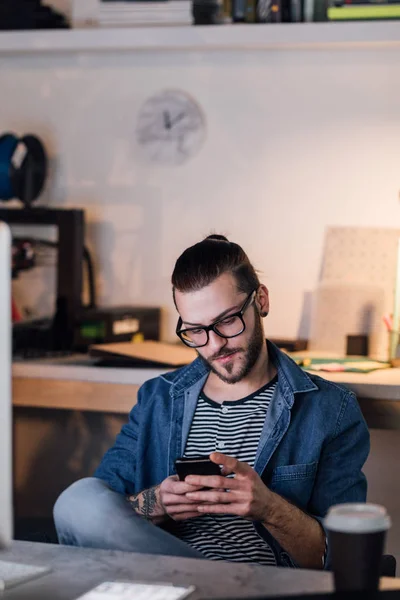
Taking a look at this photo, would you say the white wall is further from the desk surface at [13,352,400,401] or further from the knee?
the knee

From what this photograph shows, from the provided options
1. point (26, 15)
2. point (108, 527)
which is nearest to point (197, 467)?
point (108, 527)

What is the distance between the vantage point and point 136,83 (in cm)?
337

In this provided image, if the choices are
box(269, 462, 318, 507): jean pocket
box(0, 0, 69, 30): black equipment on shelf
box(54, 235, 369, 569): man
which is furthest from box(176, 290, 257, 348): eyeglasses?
box(0, 0, 69, 30): black equipment on shelf

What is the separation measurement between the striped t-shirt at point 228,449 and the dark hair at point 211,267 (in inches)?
9.0

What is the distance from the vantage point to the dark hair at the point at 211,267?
1.98m

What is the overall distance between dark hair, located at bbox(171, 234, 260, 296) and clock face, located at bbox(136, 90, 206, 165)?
1.35 m

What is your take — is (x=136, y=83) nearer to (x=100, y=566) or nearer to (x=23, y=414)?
(x=23, y=414)

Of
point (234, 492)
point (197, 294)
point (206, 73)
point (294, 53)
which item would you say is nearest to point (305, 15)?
point (294, 53)

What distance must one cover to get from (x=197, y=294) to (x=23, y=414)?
5.84 ft

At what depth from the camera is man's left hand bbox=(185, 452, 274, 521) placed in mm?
1691

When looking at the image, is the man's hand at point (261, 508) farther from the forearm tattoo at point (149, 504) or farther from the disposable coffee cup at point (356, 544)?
the disposable coffee cup at point (356, 544)

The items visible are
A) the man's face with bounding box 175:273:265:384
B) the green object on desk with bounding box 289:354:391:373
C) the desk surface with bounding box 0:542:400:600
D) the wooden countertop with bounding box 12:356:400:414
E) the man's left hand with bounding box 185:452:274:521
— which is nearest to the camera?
the desk surface with bounding box 0:542:400:600

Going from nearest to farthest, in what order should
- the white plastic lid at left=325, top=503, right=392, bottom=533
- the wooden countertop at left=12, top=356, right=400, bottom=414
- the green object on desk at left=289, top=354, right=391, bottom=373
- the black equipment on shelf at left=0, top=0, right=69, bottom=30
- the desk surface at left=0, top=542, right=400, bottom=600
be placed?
the white plastic lid at left=325, top=503, right=392, bottom=533, the desk surface at left=0, top=542, right=400, bottom=600, the green object on desk at left=289, top=354, right=391, bottom=373, the wooden countertop at left=12, top=356, right=400, bottom=414, the black equipment on shelf at left=0, top=0, right=69, bottom=30

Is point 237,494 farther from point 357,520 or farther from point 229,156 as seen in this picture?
point 229,156
